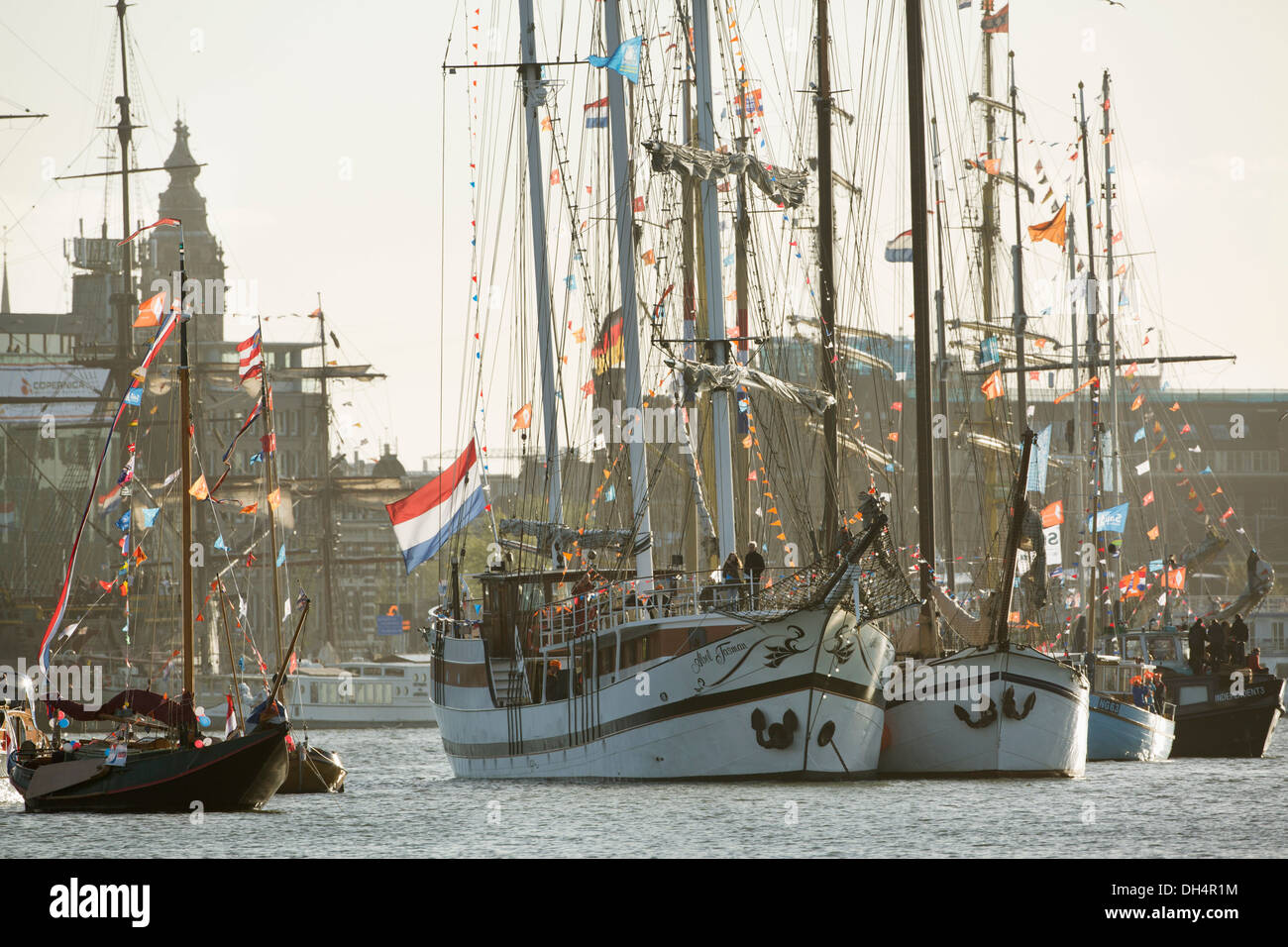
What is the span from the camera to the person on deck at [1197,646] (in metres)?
57.5

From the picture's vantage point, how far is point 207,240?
164625 millimetres

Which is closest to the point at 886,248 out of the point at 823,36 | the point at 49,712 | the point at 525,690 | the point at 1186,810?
the point at 823,36

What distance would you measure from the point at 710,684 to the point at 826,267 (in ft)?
38.9

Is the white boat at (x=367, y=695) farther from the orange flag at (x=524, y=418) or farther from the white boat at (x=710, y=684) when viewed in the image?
the white boat at (x=710, y=684)

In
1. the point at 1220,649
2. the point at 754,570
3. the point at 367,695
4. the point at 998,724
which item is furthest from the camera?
the point at 367,695

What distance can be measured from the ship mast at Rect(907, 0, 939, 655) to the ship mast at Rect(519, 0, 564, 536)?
29.3ft

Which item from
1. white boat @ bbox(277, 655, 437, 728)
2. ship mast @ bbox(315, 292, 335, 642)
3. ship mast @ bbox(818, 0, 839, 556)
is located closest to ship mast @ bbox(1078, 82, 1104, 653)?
ship mast @ bbox(818, 0, 839, 556)

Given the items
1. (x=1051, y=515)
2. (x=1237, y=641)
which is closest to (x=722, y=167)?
(x=1051, y=515)

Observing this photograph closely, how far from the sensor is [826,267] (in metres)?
44.8

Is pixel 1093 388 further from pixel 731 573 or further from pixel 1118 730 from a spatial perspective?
pixel 731 573

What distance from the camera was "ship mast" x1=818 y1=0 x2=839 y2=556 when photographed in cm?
4328
